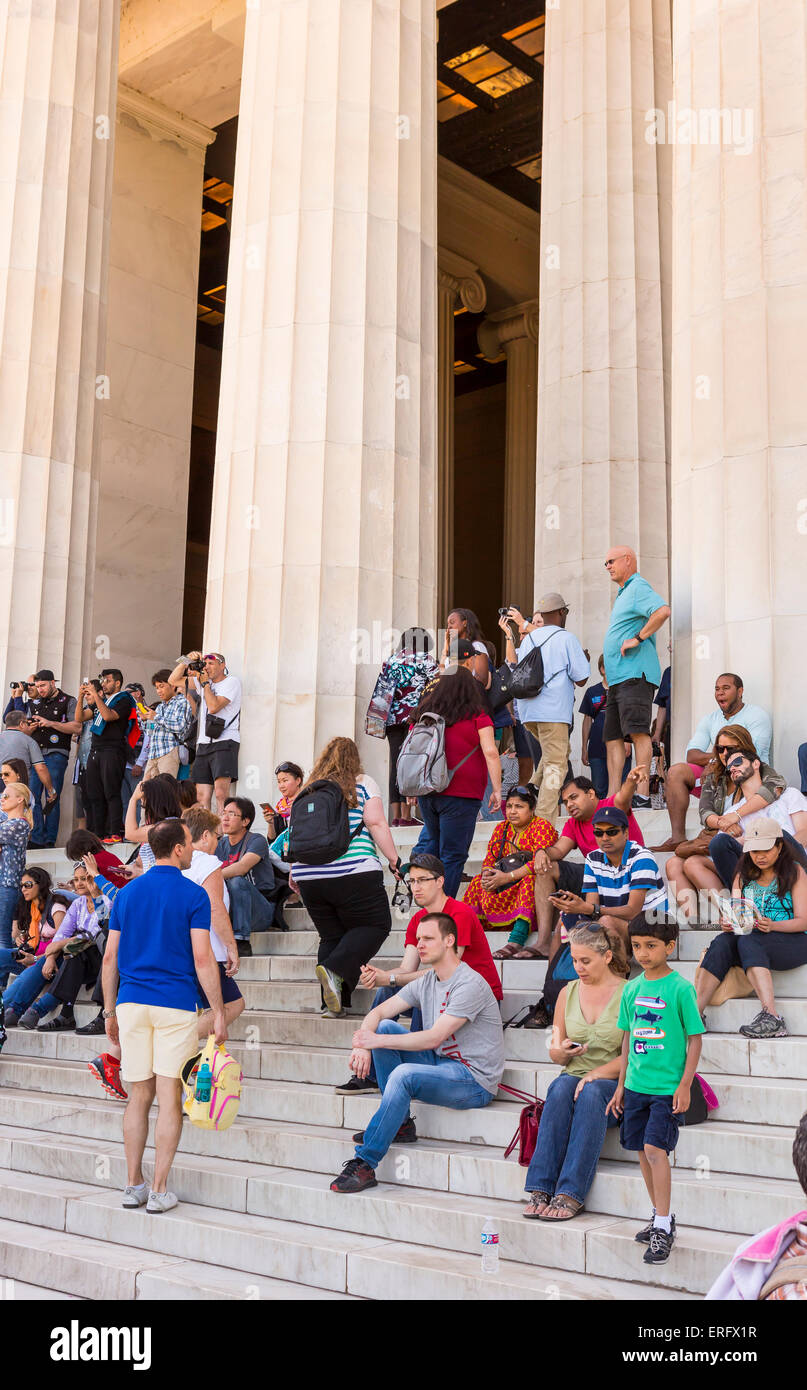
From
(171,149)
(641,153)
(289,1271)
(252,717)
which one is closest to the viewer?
(289,1271)

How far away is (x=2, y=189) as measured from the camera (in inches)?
677

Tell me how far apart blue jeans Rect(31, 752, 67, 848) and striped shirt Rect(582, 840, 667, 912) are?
8663 mm

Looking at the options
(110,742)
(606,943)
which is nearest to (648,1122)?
(606,943)

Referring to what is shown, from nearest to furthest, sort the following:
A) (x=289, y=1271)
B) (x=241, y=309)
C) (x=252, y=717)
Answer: (x=289, y=1271) < (x=252, y=717) < (x=241, y=309)

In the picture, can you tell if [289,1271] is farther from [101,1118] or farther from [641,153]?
[641,153]

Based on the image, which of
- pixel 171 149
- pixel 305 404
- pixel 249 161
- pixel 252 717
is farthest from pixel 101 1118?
pixel 171 149

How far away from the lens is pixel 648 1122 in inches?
220

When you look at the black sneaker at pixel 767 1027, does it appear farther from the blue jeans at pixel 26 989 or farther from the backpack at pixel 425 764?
the blue jeans at pixel 26 989

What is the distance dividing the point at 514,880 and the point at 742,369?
4.32 m

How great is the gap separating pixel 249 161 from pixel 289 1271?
11590mm

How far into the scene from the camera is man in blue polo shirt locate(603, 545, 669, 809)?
415 inches

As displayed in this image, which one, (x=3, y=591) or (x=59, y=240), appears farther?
(x=59, y=240)

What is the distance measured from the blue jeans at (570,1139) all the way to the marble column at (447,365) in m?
23.7

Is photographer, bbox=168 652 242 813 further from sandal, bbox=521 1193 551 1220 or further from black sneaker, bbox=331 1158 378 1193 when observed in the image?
sandal, bbox=521 1193 551 1220
